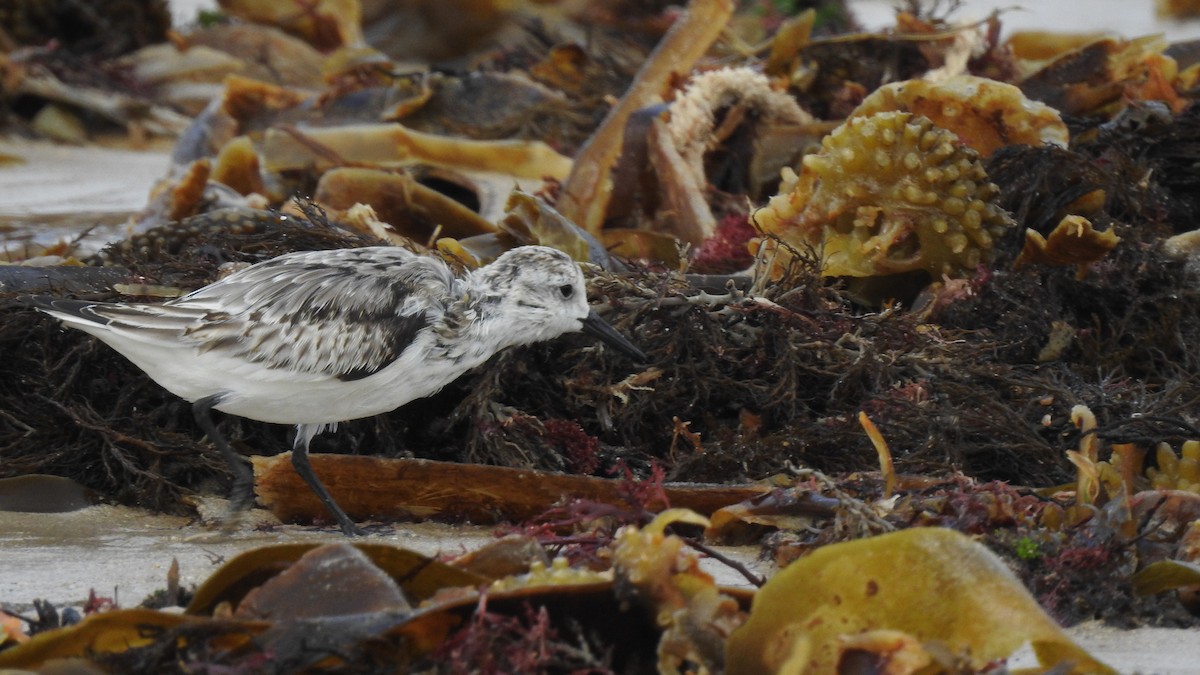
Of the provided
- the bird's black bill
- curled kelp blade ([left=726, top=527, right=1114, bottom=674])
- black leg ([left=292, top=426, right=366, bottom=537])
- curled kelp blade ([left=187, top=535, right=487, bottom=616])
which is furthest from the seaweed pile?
curled kelp blade ([left=187, top=535, right=487, bottom=616])

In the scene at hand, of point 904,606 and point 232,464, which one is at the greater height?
point 904,606

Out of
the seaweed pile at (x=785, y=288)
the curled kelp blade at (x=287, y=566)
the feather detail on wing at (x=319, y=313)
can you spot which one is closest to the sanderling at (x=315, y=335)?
the feather detail on wing at (x=319, y=313)

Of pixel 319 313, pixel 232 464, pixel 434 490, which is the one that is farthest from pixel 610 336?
Result: pixel 232 464

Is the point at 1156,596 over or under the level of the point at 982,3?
over

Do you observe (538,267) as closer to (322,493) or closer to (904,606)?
(322,493)

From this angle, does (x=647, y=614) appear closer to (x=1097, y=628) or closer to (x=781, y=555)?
(x=781, y=555)

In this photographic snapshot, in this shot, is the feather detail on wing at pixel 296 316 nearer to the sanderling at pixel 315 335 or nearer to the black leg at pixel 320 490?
the sanderling at pixel 315 335

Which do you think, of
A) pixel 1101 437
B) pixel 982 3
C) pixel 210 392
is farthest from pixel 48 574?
pixel 982 3
